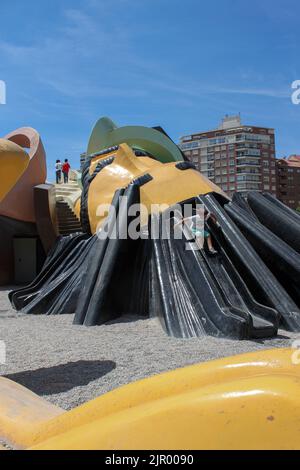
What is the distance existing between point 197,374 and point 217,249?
4845 mm

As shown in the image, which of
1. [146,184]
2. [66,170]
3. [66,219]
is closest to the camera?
[146,184]

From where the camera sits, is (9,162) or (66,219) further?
(66,219)

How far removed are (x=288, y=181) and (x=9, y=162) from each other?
7014 centimetres

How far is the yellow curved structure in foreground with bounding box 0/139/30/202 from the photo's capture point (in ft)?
13.0

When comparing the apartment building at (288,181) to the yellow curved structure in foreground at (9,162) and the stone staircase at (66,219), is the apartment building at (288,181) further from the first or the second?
the yellow curved structure in foreground at (9,162)

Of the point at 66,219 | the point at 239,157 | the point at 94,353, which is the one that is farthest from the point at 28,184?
the point at 239,157

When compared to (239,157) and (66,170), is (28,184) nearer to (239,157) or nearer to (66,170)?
(66,170)

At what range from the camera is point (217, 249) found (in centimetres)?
653

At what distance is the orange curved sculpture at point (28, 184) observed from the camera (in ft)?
43.2

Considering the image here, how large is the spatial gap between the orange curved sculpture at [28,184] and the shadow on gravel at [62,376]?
9.17 meters

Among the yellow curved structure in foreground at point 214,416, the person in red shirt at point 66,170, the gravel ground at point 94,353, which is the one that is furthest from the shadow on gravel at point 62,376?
the person in red shirt at point 66,170

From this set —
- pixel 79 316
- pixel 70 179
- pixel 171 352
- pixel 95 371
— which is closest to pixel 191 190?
pixel 79 316

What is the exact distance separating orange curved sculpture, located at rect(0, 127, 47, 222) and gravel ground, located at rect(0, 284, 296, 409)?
7113mm

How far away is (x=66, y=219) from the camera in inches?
541
